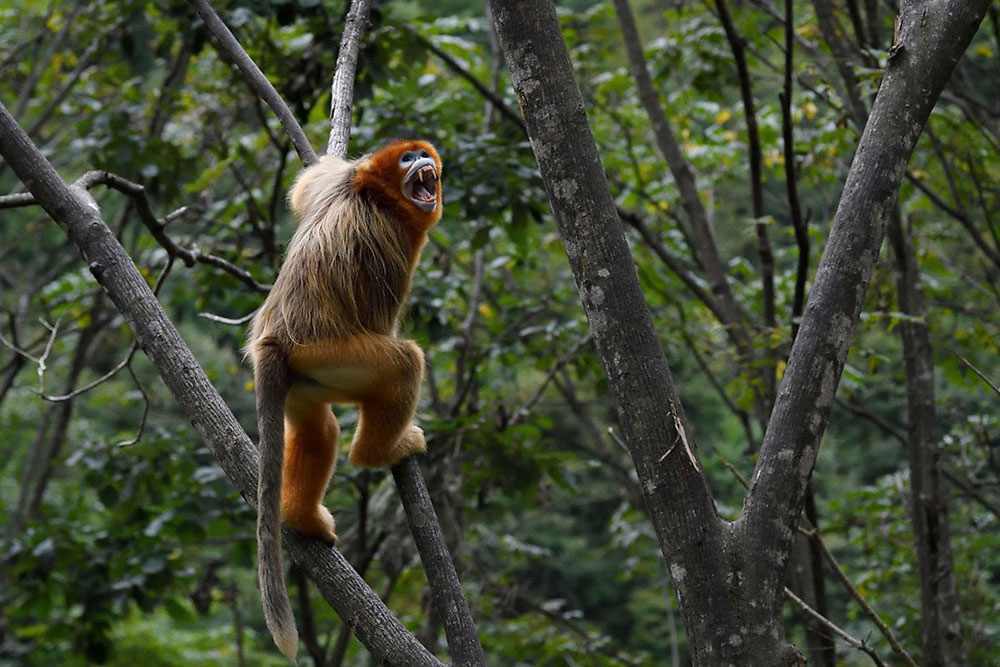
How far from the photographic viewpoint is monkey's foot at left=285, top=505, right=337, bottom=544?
3156 mm

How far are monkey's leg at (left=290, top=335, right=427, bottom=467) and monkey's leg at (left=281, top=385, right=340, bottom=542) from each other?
0.13 metres

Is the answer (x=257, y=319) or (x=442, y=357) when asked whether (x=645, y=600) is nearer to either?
(x=442, y=357)


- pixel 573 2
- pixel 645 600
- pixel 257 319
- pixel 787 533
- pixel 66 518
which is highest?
pixel 573 2

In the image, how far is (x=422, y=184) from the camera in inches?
155

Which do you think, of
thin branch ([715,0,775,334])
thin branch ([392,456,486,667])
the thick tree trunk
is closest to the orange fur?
thin branch ([392,456,486,667])

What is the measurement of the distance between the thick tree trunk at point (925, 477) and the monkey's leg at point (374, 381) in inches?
104

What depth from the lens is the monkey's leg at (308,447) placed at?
3564 mm

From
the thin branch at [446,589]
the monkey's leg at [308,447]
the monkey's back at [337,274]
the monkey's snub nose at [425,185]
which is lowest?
the thin branch at [446,589]

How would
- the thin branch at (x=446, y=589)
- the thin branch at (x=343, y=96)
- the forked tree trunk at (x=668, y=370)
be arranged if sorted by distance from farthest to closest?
the thin branch at (x=343, y=96), the thin branch at (x=446, y=589), the forked tree trunk at (x=668, y=370)

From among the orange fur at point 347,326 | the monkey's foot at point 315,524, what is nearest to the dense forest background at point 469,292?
the orange fur at point 347,326

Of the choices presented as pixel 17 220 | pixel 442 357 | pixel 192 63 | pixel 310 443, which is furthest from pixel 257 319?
pixel 17 220

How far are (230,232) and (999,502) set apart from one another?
6.11 meters

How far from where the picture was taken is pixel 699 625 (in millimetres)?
2203

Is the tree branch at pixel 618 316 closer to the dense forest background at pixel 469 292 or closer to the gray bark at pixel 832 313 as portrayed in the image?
the gray bark at pixel 832 313
